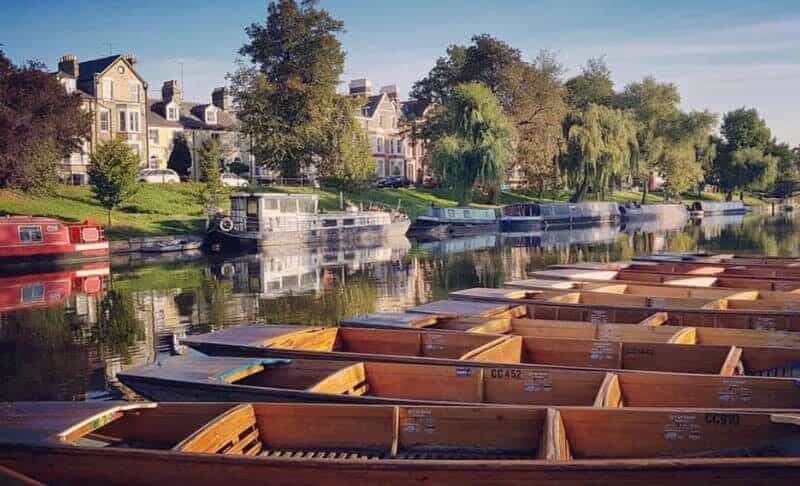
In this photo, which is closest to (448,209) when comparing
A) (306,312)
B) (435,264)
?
(435,264)

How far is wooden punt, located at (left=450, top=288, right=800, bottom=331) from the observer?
13203 millimetres

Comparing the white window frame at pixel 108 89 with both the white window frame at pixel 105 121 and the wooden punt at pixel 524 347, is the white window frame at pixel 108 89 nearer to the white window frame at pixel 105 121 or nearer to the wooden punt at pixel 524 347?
the white window frame at pixel 105 121

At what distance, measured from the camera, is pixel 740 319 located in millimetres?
13227

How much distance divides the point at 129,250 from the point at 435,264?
51.8ft

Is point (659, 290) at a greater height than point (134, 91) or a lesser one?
lesser

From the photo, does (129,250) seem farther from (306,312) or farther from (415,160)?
(415,160)

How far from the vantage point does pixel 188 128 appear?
68875 mm

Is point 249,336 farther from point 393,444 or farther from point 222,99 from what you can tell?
point 222,99

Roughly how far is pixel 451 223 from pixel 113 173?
2270 centimetres

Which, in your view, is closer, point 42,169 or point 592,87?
point 42,169

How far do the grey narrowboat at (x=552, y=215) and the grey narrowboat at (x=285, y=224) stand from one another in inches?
502

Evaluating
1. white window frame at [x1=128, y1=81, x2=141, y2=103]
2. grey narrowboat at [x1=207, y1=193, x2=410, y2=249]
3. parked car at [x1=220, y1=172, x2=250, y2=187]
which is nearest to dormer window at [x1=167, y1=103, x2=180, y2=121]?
white window frame at [x1=128, y1=81, x2=141, y2=103]

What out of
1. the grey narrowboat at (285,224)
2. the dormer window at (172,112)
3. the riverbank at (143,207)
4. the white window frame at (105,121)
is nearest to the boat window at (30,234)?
Answer: the riverbank at (143,207)

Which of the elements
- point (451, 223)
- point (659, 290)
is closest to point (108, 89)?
point (451, 223)
